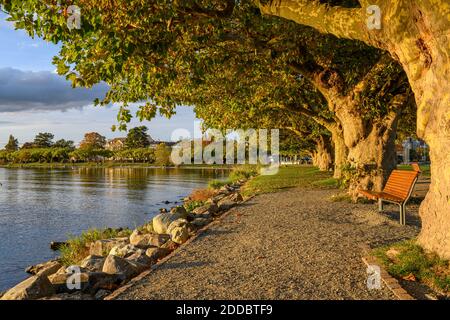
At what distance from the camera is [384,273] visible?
6863 mm

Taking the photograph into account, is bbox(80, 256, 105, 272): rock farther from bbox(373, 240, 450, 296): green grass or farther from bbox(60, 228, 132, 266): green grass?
bbox(373, 240, 450, 296): green grass

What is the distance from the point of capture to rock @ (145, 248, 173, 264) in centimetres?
905

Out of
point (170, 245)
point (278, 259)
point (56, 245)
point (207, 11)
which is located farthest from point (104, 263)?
point (56, 245)

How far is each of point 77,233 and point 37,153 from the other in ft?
487

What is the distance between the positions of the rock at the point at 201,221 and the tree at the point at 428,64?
6126mm

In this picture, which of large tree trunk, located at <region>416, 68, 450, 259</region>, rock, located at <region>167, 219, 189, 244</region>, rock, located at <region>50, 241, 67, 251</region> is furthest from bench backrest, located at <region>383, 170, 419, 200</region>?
rock, located at <region>50, 241, 67, 251</region>

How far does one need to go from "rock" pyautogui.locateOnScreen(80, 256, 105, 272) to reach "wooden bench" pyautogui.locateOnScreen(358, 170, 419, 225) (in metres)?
7.47

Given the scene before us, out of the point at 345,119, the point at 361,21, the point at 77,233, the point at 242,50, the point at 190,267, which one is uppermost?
the point at 242,50

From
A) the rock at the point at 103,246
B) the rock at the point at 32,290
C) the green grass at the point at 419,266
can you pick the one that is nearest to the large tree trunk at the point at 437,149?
the green grass at the point at 419,266

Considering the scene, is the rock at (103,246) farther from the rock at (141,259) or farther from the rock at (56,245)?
the rock at (56,245)

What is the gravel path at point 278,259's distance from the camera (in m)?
6.26

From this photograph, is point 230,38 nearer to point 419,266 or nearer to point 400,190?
point 400,190
